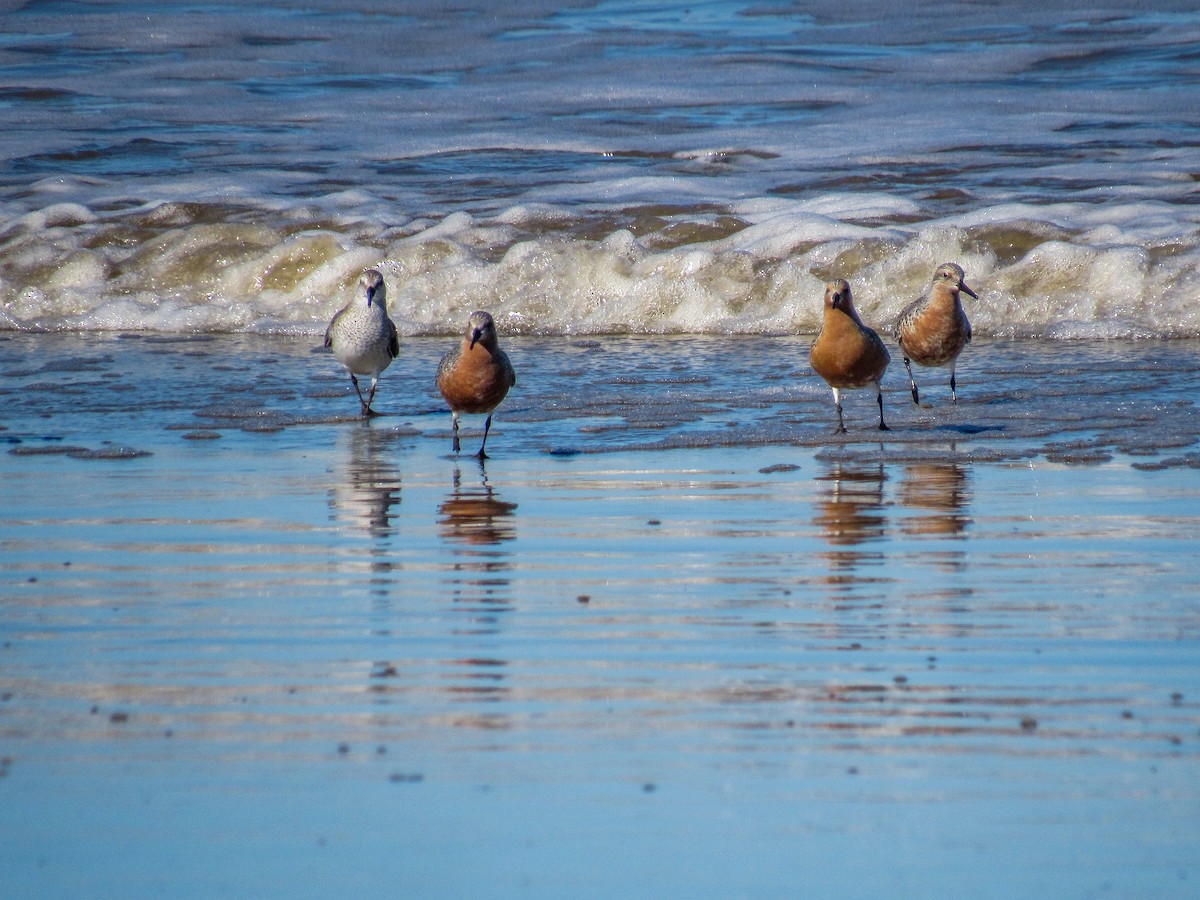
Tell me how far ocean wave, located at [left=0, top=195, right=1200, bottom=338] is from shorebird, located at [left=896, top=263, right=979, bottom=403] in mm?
2336

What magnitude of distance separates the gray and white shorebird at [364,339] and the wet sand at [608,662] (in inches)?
47.3

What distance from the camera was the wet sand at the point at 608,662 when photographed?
314cm

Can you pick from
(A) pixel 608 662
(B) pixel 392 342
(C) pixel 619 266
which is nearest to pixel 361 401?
(B) pixel 392 342

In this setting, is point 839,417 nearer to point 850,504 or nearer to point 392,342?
point 850,504

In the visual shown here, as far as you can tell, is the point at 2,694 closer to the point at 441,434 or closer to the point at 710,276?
the point at 441,434

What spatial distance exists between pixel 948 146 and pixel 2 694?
48.6 feet

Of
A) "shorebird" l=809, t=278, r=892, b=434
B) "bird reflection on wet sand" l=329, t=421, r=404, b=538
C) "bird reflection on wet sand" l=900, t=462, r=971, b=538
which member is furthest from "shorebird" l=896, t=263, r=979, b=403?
"bird reflection on wet sand" l=329, t=421, r=404, b=538

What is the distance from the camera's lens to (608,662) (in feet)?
13.9

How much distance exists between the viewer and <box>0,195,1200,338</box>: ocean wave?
459 inches

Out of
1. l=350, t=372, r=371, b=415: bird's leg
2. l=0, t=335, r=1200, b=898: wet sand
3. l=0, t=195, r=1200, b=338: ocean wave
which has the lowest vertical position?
l=0, t=335, r=1200, b=898: wet sand

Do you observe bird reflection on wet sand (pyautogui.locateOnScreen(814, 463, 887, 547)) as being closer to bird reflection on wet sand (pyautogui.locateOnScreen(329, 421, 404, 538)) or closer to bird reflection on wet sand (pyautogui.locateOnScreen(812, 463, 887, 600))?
bird reflection on wet sand (pyautogui.locateOnScreen(812, 463, 887, 600))

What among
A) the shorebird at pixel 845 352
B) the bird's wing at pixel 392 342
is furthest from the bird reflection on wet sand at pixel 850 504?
the bird's wing at pixel 392 342

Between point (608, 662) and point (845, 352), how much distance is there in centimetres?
417

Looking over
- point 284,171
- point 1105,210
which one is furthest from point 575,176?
point 1105,210
